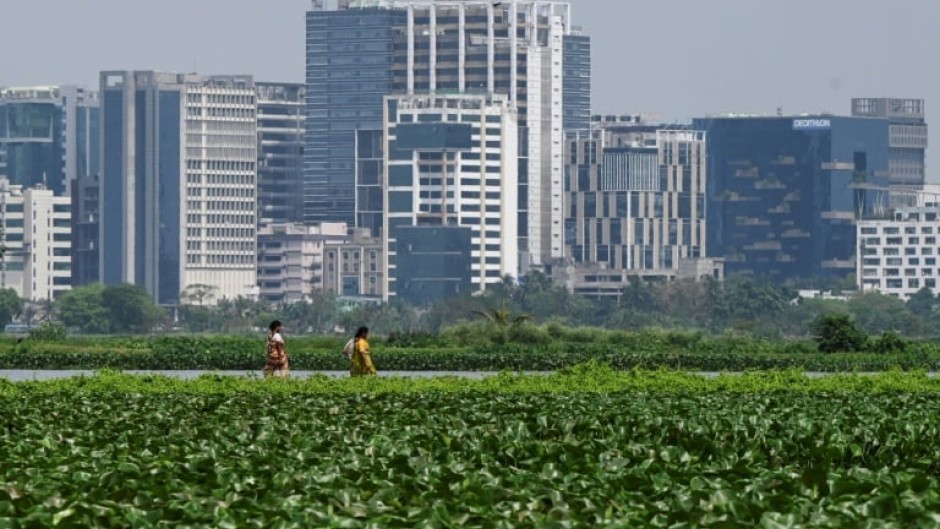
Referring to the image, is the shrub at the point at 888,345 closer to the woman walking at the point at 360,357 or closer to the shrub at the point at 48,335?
the shrub at the point at 48,335

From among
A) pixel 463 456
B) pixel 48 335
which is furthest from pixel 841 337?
pixel 463 456

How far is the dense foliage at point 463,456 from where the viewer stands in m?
17.1

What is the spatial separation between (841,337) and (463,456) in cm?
5523

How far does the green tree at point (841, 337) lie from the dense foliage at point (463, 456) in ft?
131

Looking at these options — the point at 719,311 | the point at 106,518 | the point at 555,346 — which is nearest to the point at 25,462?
the point at 106,518

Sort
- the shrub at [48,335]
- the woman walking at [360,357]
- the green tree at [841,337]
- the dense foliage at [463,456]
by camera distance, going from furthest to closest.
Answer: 1. the shrub at [48,335]
2. the green tree at [841,337]
3. the woman walking at [360,357]
4. the dense foliage at [463,456]

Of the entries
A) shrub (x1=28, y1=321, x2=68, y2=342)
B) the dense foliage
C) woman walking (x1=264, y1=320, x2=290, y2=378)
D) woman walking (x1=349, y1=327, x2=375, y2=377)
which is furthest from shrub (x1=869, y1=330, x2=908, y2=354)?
the dense foliage

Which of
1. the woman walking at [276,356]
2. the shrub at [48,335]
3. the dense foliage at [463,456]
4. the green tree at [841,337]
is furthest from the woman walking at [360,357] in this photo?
the shrub at [48,335]

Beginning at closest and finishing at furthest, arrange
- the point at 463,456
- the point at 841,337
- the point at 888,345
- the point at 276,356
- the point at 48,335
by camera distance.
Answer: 1. the point at 463,456
2. the point at 276,356
3. the point at 888,345
4. the point at 841,337
5. the point at 48,335

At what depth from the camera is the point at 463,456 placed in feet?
75.7

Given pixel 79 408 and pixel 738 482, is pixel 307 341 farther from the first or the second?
pixel 738 482

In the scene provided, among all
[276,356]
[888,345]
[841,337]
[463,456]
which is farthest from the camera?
[841,337]

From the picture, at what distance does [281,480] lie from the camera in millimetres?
19312

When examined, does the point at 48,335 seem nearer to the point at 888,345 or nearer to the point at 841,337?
the point at 841,337
